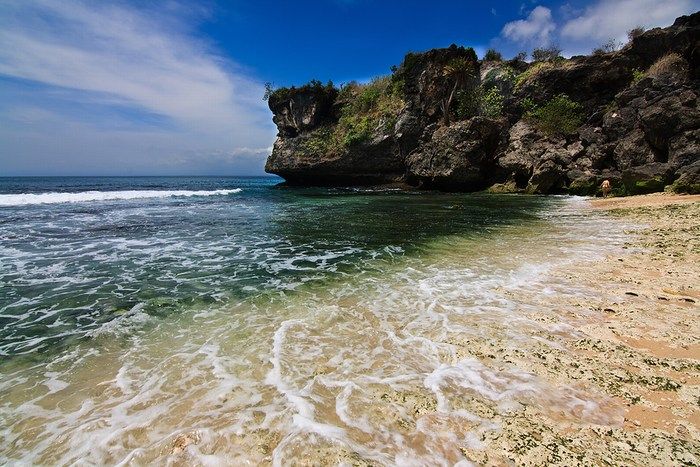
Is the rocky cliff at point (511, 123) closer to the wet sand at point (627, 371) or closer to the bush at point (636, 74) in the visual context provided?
the bush at point (636, 74)

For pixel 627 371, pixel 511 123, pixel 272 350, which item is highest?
pixel 511 123

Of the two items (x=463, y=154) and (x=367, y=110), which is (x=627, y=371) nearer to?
(x=463, y=154)

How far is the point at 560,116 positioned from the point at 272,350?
35.5 meters

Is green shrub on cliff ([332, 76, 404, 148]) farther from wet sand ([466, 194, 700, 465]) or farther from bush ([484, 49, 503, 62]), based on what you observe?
wet sand ([466, 194, 700, 465])

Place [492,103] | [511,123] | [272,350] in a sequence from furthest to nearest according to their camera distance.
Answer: [492,103] → [511,123] → [272,350]

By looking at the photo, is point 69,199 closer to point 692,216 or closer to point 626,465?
point 626,465

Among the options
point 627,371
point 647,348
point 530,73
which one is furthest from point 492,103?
point 627,371

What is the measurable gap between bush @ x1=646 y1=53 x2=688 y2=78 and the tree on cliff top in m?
14.9

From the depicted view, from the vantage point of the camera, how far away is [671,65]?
1012 inches

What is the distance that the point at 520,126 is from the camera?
3192 centimetres

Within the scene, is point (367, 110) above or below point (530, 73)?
below

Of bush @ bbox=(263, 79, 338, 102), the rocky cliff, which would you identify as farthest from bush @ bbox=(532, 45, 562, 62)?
bush @ bbox=(263, 79, 338, 102)

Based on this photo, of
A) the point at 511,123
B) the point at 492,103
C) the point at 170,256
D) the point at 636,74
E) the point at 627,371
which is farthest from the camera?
the point at 492,103

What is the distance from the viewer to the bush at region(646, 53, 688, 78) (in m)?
25.0
